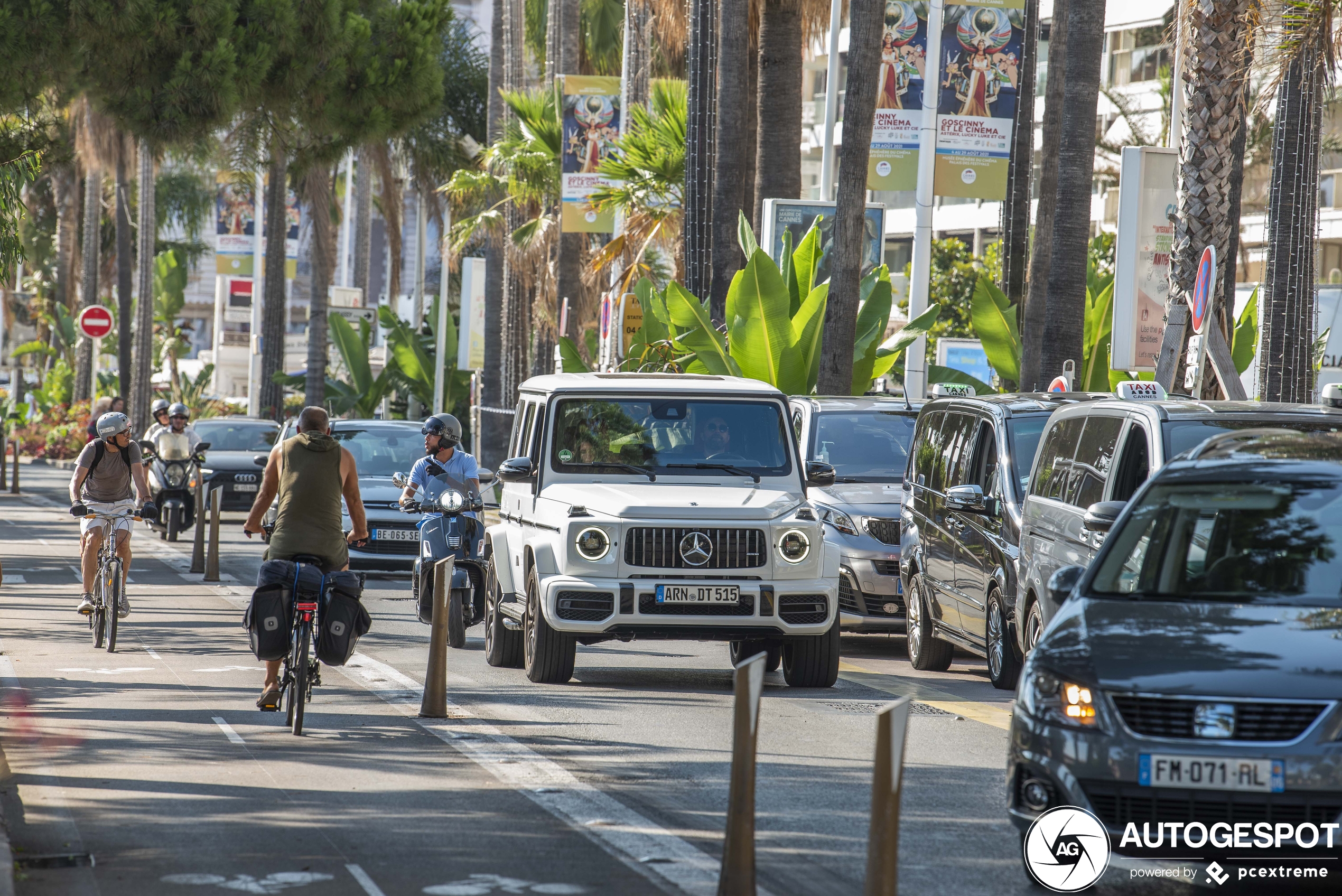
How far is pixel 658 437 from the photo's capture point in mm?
12828

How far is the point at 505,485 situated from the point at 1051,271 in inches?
351

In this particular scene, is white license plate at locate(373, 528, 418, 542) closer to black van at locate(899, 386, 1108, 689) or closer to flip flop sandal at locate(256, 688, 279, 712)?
black van at locate(899, 386, 1108, 689)

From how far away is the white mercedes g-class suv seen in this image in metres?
11.7

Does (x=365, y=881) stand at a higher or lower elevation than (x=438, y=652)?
lower

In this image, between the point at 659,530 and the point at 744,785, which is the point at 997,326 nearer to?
the point at 659,530

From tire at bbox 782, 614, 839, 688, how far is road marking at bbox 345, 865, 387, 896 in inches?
218

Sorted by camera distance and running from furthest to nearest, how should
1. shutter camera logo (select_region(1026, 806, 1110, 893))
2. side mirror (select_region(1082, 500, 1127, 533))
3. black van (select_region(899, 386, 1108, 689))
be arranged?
1. black van (select_region(899, 386, 1108, 689))
2. side mirror (select_region(1082, 500, 1127, 533))
3. shutter camera logo (select_region(1026, 806, 1110, 893))

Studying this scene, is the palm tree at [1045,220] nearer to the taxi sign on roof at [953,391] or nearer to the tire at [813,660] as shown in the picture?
the taxi sign on roof at [953,391]

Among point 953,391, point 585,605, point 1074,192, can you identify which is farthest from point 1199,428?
point 1074,192

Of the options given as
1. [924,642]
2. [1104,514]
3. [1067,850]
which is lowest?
[924,642]

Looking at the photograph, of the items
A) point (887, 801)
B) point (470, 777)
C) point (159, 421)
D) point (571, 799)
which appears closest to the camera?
point (887, 801)

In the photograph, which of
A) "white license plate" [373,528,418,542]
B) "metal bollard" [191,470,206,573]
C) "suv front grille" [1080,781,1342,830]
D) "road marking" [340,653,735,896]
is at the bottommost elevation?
"metal bollard" [191,470,206,573]

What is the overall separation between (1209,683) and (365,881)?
3.03m

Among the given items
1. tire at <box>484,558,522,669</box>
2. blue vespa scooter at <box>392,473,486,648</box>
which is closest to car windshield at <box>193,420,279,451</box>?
blue vespa scooter at <box>392,473,486,648</box>
